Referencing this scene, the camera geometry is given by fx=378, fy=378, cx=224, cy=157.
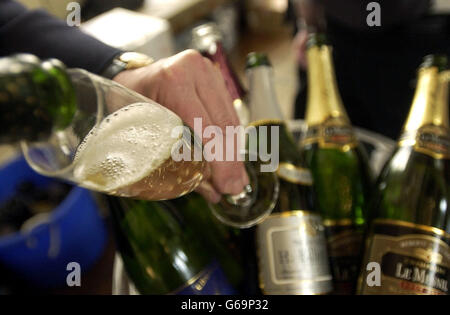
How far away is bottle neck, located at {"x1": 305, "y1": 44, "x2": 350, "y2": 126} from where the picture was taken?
2.13 feet

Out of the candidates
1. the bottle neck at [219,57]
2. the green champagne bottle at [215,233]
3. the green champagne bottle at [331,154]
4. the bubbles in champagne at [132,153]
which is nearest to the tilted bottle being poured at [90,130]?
the bubbles in champagne at [132,153]

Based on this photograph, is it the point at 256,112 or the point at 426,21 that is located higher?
the point at 426,21

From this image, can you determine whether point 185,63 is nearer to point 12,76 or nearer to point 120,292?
point 12,76

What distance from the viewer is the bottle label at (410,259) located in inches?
17.0

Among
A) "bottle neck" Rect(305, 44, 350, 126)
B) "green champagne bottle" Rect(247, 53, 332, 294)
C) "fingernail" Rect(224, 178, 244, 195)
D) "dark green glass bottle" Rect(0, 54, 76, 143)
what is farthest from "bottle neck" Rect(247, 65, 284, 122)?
"dark green glass bottle" Rect(0, 54, 76, 143)

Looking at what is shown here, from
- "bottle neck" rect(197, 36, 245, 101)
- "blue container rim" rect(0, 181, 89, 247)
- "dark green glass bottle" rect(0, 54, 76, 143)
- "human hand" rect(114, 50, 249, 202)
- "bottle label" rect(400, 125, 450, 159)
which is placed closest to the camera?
"dark green glass bottle" rect(0, 54, 76, 143)

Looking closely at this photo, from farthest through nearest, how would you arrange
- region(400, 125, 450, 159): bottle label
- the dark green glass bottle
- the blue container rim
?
the blue container rim < region(400, 125, 450, 159): bottle label < the dark green glass bottle

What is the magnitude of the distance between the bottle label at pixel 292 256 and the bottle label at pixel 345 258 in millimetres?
63

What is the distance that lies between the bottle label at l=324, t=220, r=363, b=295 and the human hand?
284mm

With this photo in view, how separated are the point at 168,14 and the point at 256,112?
39.9 inches

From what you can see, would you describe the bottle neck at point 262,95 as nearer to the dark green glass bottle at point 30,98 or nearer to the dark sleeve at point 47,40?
the dark sleeve at point 47,40

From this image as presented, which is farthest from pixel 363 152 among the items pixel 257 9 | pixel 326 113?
pixel 257 9

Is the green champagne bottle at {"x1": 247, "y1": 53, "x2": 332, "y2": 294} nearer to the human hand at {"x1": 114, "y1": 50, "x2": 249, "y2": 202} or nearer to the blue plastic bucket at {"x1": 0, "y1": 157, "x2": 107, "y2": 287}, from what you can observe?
the human hand at {"x1": 114, "y1": 50, "x2": 249, "y2": 202}

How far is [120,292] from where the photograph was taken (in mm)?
472
